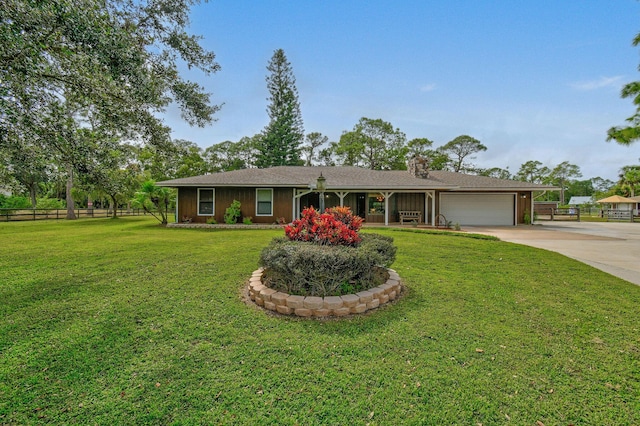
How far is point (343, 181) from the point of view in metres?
13.7

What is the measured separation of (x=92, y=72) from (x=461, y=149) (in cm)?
3682

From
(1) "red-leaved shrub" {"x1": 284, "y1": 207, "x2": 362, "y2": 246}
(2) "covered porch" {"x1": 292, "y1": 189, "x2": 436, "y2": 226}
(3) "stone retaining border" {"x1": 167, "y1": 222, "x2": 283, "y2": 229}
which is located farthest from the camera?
(2) "covered porch" {"x1": 292, "y1": 189, "x2": 436, "y2": 226}

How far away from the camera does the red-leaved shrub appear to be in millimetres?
4363

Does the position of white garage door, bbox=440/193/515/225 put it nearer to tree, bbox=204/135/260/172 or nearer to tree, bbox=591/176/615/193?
tree, bbox=204/135/260/172

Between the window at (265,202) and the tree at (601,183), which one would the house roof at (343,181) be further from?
the tree at (601,183)

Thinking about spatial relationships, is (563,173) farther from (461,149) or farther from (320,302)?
(320,302)

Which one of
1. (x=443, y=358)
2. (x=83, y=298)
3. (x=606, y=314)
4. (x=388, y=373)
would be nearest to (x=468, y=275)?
(x=606, y=314)

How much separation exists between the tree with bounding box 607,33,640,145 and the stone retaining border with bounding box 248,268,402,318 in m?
6.79

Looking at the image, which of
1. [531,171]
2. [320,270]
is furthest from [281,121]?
[531,171]

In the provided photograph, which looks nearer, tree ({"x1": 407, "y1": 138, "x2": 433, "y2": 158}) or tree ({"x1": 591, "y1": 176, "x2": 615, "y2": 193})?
tree ({"x1": 407, "y1": 138, "x2": 433, "y2": 158})

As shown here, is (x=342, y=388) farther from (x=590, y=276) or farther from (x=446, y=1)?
(x=446, y=1)

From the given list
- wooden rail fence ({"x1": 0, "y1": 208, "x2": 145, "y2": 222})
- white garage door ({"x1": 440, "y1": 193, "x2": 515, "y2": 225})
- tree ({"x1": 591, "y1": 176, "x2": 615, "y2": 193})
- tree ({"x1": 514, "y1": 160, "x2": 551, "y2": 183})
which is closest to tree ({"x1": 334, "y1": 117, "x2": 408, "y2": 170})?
white garage door ({"x1": 440, "y1": 193, "x2": 515, "y2": 225})

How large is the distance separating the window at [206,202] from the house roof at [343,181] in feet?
1.84

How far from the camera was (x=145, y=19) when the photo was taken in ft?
16.7
